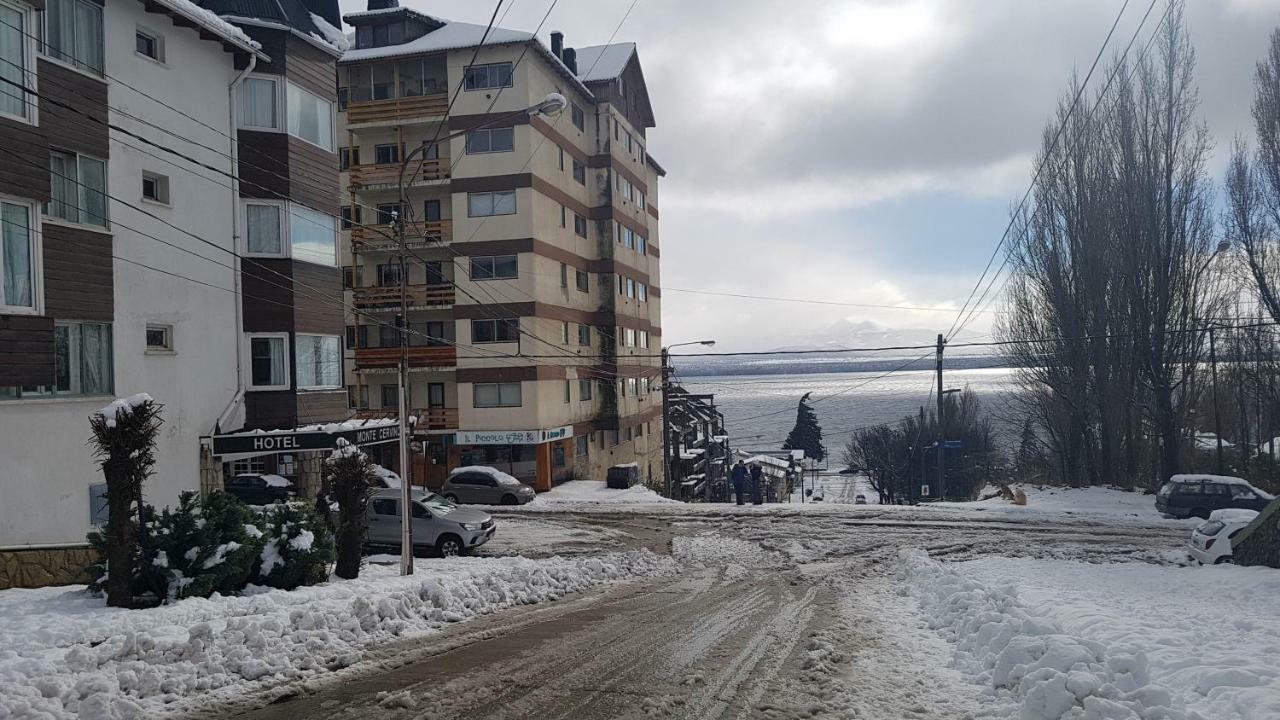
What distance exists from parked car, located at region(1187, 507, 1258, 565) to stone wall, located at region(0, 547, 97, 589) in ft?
68.7

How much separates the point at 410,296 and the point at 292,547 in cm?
2718

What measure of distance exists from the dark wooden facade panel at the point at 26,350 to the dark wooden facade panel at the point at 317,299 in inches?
280

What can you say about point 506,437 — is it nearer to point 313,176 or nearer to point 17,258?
point 313,176

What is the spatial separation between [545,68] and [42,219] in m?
26.5

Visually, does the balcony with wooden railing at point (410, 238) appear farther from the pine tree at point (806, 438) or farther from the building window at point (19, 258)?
the pine tree at point (806, 438)

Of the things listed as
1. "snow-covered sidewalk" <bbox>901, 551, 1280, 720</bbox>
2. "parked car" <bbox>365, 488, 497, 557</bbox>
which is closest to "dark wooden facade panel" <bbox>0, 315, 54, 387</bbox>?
"parked car" <bbox>365, 488, 497, 557</bbox>

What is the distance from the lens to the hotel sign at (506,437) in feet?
121

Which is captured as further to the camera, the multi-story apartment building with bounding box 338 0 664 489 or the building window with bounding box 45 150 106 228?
the multi-story apartment building with bounding box 338 0 664 489

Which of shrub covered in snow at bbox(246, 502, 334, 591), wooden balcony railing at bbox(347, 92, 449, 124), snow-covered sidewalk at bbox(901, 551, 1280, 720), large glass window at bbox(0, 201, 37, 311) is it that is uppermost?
wooden balcony railing at bbox(347, 92, 449, 124)

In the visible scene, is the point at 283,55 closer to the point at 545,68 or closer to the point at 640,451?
the point at 545,68

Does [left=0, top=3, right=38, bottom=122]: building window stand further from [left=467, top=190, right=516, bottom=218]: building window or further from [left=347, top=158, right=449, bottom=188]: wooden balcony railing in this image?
[left=347, top=158, right=449, bottom=188]: wooden balcony railing

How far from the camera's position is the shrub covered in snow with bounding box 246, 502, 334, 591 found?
1264 centimetres

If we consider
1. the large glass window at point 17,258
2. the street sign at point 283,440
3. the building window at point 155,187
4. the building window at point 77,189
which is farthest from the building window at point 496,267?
the large glass window at point 17,258

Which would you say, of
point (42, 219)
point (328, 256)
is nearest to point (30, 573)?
point (42, 219)
